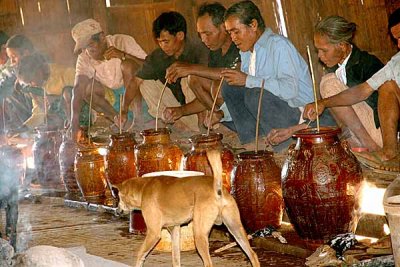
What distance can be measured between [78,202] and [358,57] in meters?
2.56

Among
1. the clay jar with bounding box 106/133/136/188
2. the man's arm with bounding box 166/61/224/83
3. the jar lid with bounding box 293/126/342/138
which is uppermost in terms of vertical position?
the man's arm with bounding box 166/61/224/83

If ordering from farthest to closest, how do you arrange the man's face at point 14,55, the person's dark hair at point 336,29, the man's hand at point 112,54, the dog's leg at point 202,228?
the man's face at point 14,55 < the man's hand at point 112,54 < the person's dark hair at point 336,29 < the dog's leg at point 202,228

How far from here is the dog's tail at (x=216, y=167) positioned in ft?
12.9

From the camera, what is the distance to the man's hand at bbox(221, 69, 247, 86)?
680 cm

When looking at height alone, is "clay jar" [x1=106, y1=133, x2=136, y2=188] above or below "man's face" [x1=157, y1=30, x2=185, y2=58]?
below

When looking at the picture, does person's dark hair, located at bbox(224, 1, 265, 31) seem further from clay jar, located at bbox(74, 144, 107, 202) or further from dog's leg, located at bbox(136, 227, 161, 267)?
dog's leg, located at bbox(136, 227, 161, 267)

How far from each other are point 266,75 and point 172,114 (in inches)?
56.4

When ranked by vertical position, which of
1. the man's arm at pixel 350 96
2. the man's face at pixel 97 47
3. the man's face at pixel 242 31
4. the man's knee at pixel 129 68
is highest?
the man's face at pixel 97 47

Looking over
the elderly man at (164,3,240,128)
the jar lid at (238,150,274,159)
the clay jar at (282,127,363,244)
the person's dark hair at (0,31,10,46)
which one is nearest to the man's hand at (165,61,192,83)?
the elderly man at (164,3,240,128)

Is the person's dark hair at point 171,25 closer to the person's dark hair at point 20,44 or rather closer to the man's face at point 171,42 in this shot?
the man's face at point 171,42

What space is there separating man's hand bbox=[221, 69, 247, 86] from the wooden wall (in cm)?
142

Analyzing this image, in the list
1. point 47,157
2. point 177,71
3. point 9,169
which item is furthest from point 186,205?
point 47,157

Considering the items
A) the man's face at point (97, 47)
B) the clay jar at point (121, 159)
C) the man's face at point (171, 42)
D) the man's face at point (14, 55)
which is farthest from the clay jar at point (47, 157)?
the man's face at point (14, 55)

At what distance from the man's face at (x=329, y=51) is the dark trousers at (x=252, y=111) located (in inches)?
19.2
